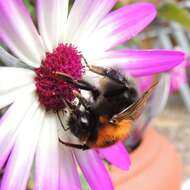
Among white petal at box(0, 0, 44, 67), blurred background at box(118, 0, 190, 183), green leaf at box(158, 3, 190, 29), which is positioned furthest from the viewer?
blurred background at box(118, 0, 190, 183)

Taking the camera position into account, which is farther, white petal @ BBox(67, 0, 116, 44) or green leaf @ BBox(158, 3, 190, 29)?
green leaf @ BBox(158, 3, 190, 29)

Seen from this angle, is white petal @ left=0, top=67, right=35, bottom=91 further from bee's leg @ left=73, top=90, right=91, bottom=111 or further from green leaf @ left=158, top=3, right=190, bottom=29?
green leaf @ left=158, top=3, right=190, bottom=29

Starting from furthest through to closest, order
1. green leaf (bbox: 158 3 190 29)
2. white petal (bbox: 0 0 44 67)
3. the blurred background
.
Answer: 1. the blurred background
2. green leaf (bbox: 158 3 190 29)
3. white petal (bbox: 0 0 44 67)

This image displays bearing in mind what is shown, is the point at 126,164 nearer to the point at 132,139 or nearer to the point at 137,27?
the point at 137,27

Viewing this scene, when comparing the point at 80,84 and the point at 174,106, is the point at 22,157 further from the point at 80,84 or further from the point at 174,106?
the point at 174,106

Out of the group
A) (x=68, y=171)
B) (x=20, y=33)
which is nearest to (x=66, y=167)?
(x=68, y=171)

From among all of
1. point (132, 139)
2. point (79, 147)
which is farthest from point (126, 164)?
point (132, 139)

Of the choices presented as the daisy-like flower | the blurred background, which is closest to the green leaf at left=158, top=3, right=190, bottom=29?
the daisy-like flower
